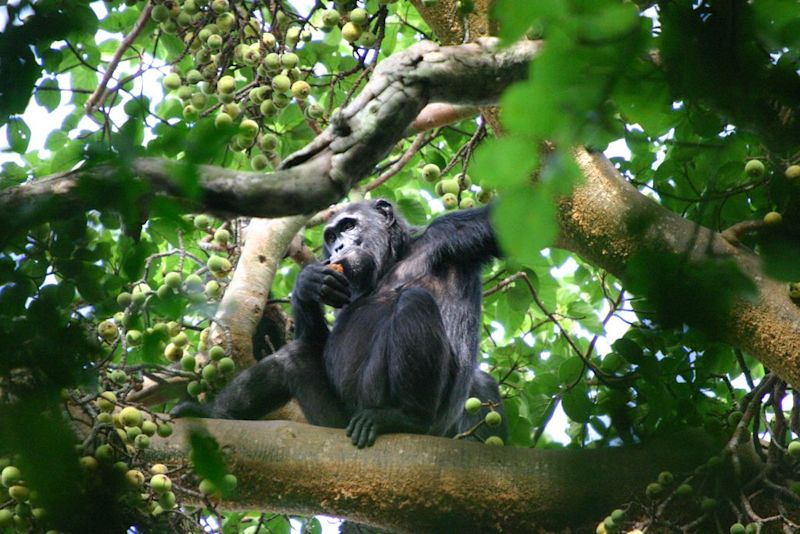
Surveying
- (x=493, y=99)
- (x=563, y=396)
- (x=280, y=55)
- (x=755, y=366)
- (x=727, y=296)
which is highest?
(x=280, y=55)

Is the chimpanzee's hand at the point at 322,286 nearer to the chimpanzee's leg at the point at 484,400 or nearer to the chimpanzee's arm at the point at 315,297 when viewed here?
the chimpanzee's arm at the point at 315,297

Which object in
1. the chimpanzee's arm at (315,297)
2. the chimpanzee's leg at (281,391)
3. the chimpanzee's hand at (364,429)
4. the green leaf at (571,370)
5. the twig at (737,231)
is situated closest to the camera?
the twig at (737,231)

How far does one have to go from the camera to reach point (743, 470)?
10.8 feet

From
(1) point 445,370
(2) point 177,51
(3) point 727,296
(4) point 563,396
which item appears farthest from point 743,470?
(2) point 177,51

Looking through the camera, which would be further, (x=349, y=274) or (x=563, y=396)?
(x=349, y=274)

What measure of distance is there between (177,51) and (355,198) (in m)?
1.37

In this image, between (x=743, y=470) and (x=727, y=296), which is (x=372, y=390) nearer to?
(x=743, y=470)

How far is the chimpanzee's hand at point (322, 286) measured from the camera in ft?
15.1

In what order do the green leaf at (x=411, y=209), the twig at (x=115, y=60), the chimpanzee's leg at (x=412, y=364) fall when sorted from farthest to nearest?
the green leaf at (x=411, y=209)
the twig at (x=115, y=60)
the chimpanzee's leg at (x=412, y=364)

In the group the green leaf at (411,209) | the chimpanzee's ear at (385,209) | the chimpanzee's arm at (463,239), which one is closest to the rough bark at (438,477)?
the chimpanzee's arm at (463,239)

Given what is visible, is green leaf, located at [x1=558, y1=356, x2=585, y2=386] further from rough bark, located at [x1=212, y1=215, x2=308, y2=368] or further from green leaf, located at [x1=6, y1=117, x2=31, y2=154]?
green leaf, located at [x1=6, y1=117, x2=31, y2=154]

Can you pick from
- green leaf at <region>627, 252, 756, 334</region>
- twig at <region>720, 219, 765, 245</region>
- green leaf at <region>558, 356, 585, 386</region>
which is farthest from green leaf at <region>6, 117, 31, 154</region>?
green leaf at <region>627, 252, 756, 334</region>

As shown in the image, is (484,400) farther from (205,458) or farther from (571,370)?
(205,458)

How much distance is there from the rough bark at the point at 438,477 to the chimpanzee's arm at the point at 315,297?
120 centimetres
